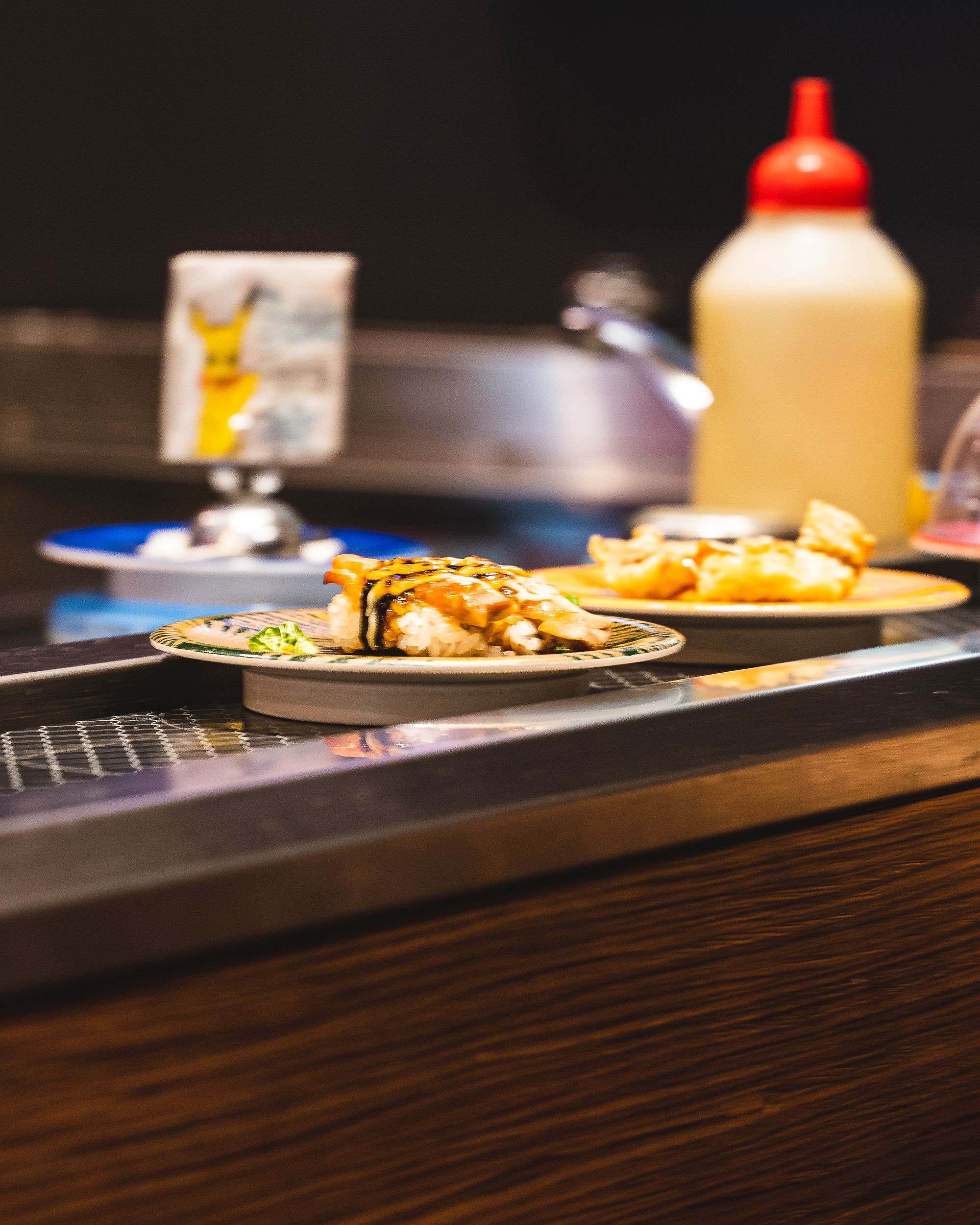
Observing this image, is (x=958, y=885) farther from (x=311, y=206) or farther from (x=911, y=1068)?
(x=311, y=206)

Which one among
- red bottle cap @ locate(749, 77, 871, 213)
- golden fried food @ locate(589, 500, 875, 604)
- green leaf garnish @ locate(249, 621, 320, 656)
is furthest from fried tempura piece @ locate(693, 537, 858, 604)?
red bottle cap @ locate(749, 77, 871, 213)

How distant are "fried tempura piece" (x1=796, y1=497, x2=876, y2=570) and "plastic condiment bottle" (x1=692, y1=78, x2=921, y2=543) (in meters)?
0.41

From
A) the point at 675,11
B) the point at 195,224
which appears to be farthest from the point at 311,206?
the point at 675,11

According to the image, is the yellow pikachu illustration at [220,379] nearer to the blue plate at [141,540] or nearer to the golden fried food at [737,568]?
the blue plate at [141,540]

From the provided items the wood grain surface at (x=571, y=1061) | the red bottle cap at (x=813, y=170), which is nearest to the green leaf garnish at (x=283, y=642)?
the wood grain surface at (x=571, y=1061)

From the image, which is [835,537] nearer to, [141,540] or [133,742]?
[133,742]

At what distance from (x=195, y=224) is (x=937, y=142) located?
1745 mm

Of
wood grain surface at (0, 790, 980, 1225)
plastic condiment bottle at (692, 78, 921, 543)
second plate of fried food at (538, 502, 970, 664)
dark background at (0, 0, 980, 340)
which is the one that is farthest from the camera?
dark background at (0, 0, 980, 340)

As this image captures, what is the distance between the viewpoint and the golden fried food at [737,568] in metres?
1.01

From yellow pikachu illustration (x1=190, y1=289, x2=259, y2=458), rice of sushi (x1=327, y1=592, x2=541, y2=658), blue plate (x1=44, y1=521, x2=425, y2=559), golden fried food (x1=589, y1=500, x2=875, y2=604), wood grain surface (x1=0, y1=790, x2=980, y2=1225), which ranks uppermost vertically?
yellow pikachu illustration (x1=190, y1=289, x2=259, y2=458)

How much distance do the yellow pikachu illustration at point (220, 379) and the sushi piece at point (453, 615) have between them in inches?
22.2

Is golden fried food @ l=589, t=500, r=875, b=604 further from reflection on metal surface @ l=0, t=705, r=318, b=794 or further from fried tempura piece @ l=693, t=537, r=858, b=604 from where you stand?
reflection on metal surface @ l=0, t=705, r=318, b=794

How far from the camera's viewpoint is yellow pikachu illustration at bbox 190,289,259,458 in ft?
4.43

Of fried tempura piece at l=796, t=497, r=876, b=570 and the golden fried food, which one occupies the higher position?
fried tempura piece at l=796, t=497, r=876, b=570
